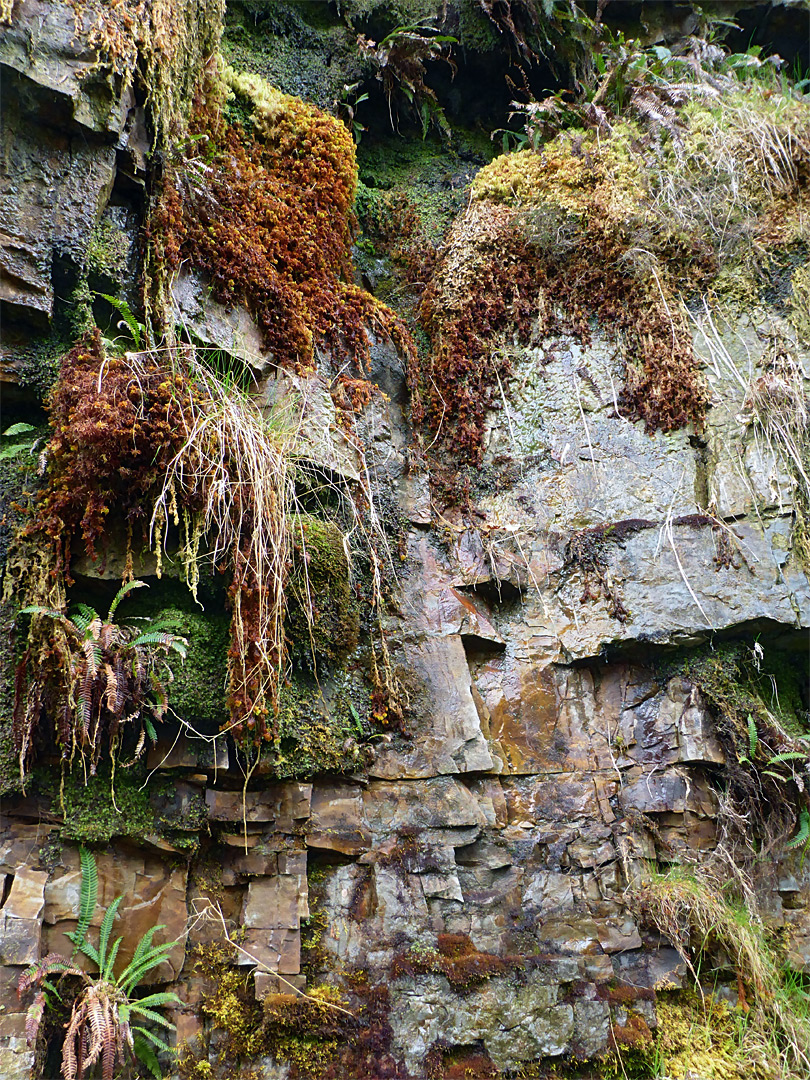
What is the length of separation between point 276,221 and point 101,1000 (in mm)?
4030

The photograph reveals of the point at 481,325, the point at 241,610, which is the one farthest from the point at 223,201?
the point at 241,610

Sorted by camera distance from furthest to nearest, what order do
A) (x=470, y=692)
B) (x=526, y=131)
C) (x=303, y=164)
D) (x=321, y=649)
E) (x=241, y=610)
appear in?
(x=526, y=131), (x=303, y=164), (x=470, y=692), (x=321, y=649), (x=241, y=610)

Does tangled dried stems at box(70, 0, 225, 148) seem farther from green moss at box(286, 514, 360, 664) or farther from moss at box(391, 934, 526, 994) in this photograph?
moss at box(391, 934, 526, 994)

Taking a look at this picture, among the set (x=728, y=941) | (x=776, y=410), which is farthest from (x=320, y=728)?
(x=776, y=410)

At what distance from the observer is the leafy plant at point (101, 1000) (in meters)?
2.57

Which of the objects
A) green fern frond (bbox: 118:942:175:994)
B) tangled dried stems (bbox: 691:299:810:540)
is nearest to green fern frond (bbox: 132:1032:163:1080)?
green fern frond (bbox: 118:942:175:994)

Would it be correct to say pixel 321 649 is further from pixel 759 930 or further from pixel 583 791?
pixel 759 930

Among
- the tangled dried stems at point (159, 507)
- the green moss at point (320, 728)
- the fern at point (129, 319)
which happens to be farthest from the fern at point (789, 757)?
the fern at point (129, 319)

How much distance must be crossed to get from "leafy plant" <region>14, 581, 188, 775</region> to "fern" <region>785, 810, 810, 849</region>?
3.43 meters

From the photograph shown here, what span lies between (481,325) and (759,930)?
156 inches

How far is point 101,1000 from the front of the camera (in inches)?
105

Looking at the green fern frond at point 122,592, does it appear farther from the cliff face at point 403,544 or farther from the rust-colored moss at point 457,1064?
the rust-colored moss at point 457,1064

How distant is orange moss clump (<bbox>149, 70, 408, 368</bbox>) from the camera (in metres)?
3.70

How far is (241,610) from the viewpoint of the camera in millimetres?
3133
